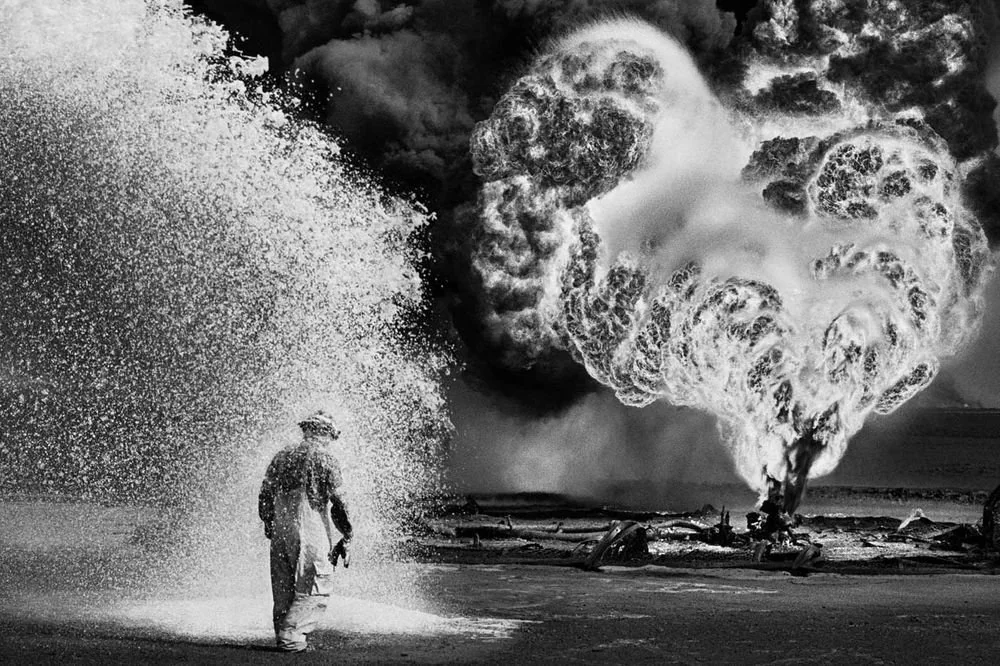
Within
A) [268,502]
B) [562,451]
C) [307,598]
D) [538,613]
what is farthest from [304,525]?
[562,451]

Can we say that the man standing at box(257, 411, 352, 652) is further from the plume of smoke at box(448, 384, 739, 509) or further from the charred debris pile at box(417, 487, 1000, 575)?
the plume of smoke at box(448, 384, 739, 509)

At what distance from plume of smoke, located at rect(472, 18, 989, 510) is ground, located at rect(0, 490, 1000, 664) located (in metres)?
6.99

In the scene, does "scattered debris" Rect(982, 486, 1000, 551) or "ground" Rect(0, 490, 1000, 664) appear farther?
"scattered debris" Rect(982, 486, 1000, 551)

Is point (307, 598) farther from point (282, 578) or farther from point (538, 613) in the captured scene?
point (538, 613)

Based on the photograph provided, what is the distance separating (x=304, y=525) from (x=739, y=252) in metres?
23.2

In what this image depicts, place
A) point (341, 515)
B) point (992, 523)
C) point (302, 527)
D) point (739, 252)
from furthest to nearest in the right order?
1. point (739, 252)
2. point (992, 523)
3. point (341, 515)
4. point (302, 527)

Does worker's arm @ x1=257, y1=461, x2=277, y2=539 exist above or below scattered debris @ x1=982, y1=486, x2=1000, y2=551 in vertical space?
above

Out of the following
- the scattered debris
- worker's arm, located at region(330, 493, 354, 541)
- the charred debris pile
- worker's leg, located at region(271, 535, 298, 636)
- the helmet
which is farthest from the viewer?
the scattered debris

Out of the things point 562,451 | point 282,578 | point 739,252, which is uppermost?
point 739,252

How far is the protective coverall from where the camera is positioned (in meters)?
11.7

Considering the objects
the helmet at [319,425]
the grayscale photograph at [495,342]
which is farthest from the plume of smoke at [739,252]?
the helmet at [319,425]

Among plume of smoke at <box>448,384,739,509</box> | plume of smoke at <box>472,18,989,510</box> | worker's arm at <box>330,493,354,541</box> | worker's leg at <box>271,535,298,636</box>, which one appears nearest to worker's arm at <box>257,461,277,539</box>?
worker's leg at <box>271,535,298,636</box>

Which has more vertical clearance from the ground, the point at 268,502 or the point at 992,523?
the point at 268,502

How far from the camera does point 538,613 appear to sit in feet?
49.2
